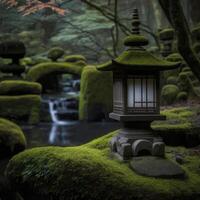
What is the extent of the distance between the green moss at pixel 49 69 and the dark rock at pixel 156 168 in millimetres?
15182

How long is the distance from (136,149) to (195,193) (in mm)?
1104

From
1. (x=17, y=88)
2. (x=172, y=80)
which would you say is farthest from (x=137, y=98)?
(x=17, y=88)

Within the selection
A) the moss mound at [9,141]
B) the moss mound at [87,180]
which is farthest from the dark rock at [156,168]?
the moss mound at [9,141]

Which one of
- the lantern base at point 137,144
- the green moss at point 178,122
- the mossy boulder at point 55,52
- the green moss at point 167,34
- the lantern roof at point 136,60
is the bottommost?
the lantern base at point 137,144

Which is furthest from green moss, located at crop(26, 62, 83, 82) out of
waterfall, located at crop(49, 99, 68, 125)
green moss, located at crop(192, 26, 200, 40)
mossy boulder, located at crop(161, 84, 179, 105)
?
green moss, located at crop(192, 26, 200, 40)

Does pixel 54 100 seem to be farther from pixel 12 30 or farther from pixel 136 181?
pixel 136 181

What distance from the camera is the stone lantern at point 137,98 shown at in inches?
254

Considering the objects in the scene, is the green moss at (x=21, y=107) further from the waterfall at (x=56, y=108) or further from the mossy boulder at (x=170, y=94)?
the mossy boulder at (x=170, y=94)

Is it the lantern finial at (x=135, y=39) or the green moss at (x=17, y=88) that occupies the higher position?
the lantern finial at (x=135, y=39)

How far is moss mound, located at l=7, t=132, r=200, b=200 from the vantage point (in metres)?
5.54

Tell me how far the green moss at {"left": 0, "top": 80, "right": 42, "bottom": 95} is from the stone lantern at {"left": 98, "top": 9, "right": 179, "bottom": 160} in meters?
11.8

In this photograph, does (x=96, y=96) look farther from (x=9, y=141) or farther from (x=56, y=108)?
(x=9, y=141)

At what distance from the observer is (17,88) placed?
59.5 ft

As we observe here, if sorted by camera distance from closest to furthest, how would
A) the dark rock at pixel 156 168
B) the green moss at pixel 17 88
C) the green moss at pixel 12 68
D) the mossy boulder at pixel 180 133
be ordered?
the dark rock at pixel 156 168
the mossy boulder at pixel 180 133
the green moss at pixel 17 88
the green moss at pixel 12 68
